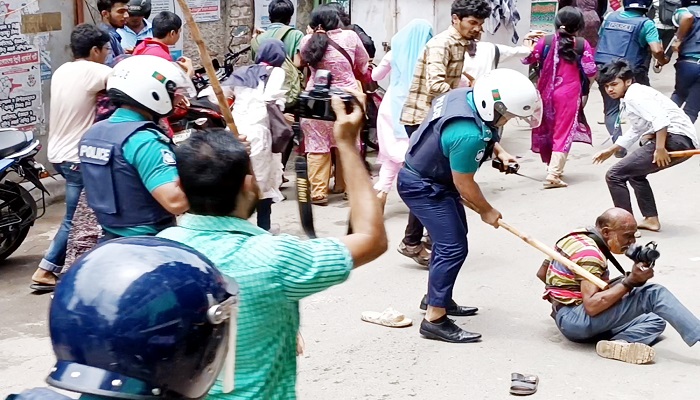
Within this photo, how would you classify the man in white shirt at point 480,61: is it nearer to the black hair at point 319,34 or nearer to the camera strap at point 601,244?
the black hair at point 319,34

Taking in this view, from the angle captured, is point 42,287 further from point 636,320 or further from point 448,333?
point 636,320

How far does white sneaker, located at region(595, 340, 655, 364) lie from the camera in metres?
5.39

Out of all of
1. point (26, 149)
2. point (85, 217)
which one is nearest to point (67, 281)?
point (85, 217)

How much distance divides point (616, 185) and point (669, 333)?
2091 millimetres

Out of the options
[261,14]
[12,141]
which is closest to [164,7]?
[261,14]

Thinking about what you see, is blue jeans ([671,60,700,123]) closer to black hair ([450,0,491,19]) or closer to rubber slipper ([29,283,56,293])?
black hair ([450,0,491,19])

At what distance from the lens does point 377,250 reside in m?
2.67

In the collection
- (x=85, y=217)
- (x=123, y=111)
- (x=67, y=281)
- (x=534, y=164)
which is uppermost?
(x=67, y=281)

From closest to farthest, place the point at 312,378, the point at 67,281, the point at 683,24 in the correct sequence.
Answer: the point at 67,281 → the point at 312,378 → the point at 683,24

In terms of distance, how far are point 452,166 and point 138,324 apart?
13.0 ft

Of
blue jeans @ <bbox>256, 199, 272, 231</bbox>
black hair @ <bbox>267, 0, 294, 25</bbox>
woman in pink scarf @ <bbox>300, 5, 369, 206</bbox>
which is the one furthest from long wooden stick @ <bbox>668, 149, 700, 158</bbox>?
black hair @ <bbox>267, 0, 294, 25</bbox>

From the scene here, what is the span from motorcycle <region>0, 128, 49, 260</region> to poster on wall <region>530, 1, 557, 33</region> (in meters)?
7.83

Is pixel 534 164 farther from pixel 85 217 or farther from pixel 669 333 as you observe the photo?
pixel 85 217

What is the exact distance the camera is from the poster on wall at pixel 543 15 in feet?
43.0
